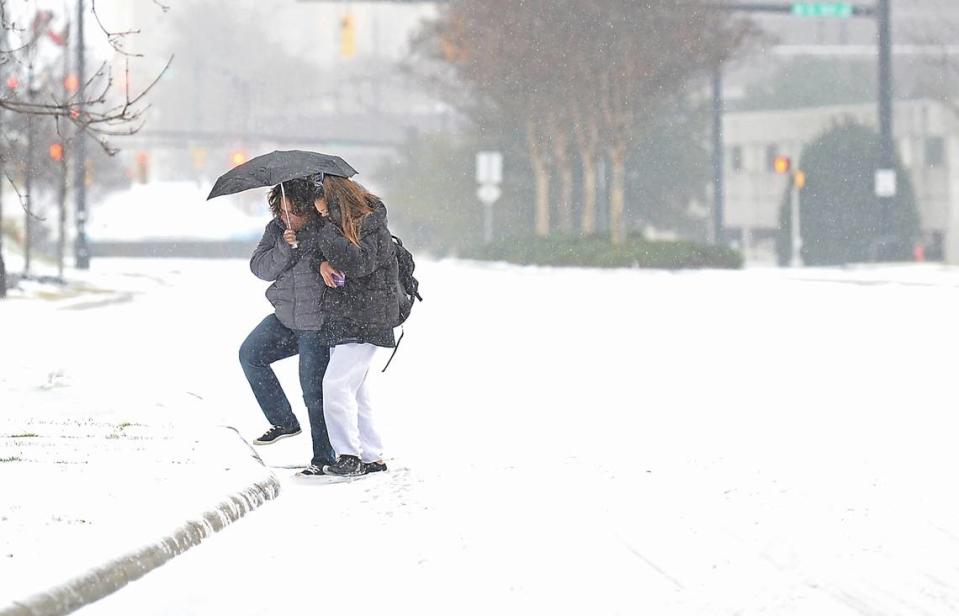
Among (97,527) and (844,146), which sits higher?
(844,146)

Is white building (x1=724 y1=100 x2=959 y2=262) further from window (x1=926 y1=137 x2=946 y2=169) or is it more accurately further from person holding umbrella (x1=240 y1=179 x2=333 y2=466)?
person holding umbrella (x1=240 y1=179 x2=333 y2=466)

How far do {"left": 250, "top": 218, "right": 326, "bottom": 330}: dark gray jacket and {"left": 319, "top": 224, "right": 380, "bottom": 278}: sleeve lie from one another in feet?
0.67

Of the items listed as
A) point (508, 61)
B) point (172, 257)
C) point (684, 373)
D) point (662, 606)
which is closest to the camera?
point (662, 606)

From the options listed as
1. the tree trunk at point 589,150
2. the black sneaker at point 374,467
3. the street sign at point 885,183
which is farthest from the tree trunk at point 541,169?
the black sneaker at point 374,467

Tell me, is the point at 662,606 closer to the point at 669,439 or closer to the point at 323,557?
the point at 323,557

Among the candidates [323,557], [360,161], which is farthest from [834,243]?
[360,161]

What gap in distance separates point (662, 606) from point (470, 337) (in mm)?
14571

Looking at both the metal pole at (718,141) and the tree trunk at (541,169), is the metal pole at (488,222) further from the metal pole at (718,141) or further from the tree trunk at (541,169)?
the metal pole at (718,141)

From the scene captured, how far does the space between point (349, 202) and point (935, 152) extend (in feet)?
216

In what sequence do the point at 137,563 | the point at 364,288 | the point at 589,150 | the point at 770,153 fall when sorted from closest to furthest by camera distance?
the point at 137,563 < the point at 364,288 < the point at 589,150 < the point at 770,153

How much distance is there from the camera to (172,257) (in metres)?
69.9

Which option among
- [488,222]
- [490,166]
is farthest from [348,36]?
[488,222]

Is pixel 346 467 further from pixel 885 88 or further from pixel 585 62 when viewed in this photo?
pixel 585 62

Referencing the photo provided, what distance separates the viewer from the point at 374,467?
30.9 feet
